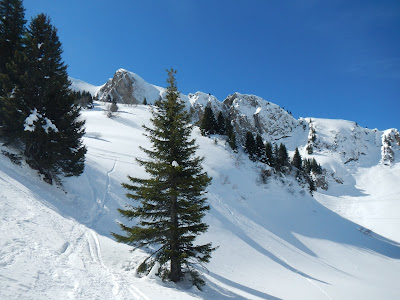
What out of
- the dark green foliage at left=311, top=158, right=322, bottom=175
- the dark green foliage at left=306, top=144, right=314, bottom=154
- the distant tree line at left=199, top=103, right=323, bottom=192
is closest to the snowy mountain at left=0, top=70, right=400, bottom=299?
the distant tree line at left=199, top=103, right=323, bottom=192

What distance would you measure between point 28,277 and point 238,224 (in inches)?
824

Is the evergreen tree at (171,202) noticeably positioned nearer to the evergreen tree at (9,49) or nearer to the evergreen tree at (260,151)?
the evergreen tree at (9,49)

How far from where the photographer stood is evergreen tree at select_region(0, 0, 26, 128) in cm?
1480

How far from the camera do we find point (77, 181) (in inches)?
733

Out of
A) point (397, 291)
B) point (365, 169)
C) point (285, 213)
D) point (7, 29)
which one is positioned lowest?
point (397, 291)

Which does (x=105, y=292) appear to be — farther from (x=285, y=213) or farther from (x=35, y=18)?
(x=285, y=213)

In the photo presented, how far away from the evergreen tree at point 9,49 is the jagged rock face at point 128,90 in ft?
343

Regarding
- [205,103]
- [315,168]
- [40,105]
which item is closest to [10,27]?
[40,105]

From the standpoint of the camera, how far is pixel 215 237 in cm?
1947

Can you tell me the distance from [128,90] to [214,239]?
120m

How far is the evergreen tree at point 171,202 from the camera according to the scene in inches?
378

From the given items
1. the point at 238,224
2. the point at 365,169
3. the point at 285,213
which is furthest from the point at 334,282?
the point at 365,169

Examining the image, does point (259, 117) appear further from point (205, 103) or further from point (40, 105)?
point (40, 105)

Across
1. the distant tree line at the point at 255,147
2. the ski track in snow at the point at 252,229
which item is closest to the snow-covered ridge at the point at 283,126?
the distant tree line at the point at 255,147
